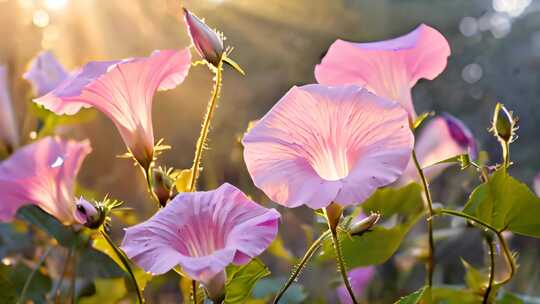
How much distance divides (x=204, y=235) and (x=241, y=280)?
65 millimetres

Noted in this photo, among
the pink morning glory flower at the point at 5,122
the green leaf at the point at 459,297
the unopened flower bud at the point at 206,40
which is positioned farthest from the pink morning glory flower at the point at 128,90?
the pink morning glory flower at the point at 5,122

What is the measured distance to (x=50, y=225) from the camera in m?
0.60

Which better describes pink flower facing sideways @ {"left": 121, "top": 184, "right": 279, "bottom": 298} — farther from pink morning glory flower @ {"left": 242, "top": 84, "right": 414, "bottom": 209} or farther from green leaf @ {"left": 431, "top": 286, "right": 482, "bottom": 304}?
green leaf @ {"left": 431, "top": 286, "right": 482, "bottom": 304}

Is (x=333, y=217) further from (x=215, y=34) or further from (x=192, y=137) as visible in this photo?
(x=192, y=137)

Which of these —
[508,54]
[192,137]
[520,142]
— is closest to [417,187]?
[192,137]

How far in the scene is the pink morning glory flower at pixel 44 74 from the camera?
776mm

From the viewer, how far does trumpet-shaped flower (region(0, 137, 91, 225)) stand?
0.52m

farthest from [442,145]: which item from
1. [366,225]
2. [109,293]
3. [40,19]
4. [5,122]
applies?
[40,19]

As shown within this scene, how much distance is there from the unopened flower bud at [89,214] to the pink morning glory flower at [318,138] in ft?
0.33

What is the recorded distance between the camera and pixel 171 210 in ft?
1.23

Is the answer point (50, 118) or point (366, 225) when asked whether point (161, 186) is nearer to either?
point (366, 225)

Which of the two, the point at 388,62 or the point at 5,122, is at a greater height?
the point at 388,62

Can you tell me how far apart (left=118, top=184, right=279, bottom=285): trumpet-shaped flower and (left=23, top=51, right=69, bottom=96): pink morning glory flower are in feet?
1.45

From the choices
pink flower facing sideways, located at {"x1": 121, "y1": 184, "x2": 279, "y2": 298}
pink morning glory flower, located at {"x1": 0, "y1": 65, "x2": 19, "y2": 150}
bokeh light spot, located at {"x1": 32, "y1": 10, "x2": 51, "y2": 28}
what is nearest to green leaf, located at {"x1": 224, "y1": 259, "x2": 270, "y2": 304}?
pink flower facing sideways, located at {"x1": 121, "y1": 184, "x2": 279, "y2": 298}
